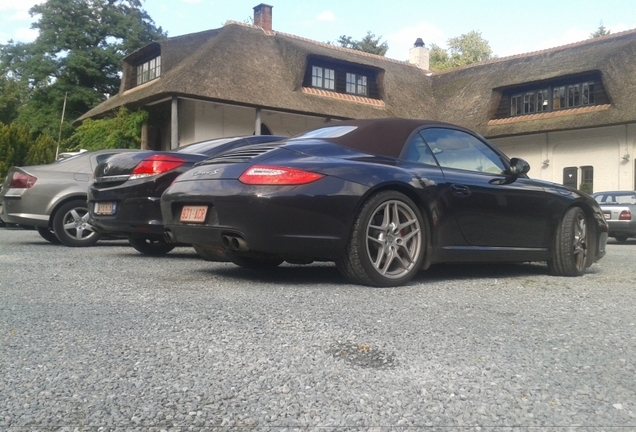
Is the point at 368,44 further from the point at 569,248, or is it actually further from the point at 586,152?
the point at 569,248

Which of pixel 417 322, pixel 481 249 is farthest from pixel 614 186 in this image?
pixel 417 322

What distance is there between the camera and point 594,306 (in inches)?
173

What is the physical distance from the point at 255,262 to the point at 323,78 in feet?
84.7

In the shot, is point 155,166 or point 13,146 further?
point 13,146

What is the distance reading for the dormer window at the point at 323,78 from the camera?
99.4 feet

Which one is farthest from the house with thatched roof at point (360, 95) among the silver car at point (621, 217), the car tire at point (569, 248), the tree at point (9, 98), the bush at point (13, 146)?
the tree at point (9, 98)

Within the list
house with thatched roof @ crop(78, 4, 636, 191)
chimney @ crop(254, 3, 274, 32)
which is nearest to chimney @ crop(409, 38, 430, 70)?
house with thatched roof @ crop(78, 4, 636, 191)

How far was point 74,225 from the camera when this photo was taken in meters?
9.21

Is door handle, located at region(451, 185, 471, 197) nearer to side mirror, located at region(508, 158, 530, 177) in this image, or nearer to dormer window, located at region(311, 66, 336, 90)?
side mirror, located at region(508, 158, 530, 177)

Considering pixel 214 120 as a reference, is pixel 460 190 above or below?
below

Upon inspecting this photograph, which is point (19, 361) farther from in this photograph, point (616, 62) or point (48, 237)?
point (616, 62)

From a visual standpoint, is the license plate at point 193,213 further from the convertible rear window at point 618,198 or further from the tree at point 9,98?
the tree at point 9,98

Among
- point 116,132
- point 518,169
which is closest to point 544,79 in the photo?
point 116,132

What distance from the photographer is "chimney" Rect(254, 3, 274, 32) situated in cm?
3190
